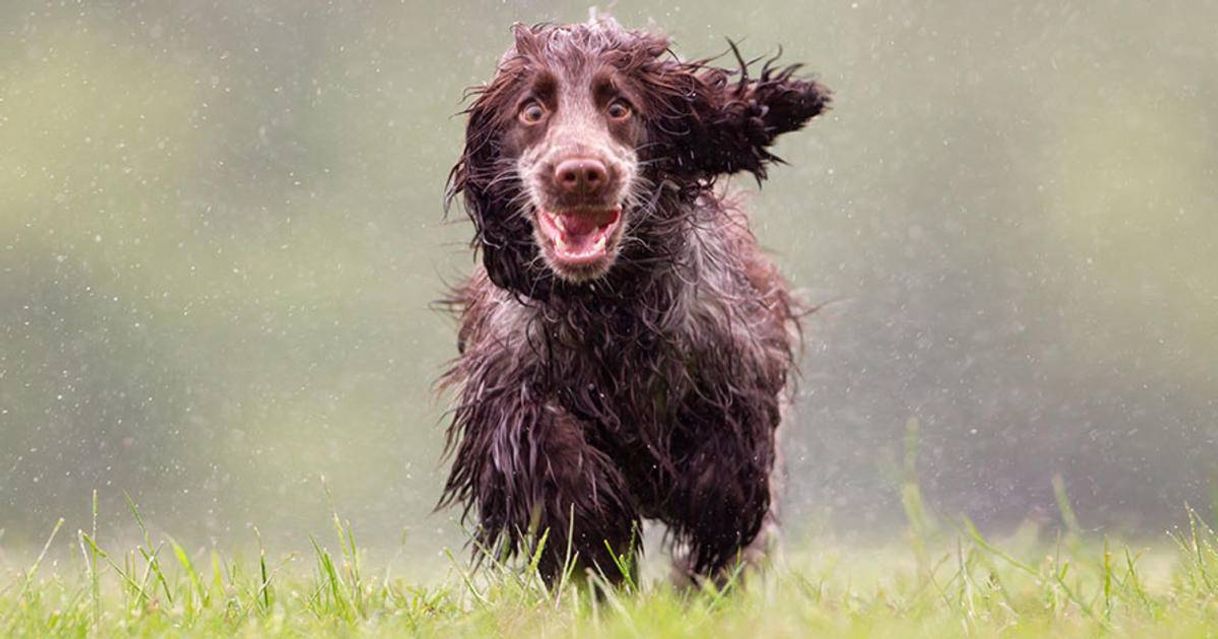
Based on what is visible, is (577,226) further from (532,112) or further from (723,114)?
(723,114)

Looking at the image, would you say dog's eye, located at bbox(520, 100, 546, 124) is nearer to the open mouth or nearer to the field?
the open mouth

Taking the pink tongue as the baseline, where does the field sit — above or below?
below

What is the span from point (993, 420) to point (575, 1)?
6.60 m

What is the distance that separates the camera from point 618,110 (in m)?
5.11

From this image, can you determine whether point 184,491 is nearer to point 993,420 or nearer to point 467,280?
point 993,420

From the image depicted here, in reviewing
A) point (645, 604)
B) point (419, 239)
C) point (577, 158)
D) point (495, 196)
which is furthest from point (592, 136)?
point (419, 239)

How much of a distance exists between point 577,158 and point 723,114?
62 centimetres

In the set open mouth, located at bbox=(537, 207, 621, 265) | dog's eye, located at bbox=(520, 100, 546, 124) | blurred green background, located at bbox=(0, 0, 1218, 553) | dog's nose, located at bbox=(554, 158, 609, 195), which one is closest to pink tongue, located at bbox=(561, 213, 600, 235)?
open mouth, located at bbox=(537, 207, 621, 265)

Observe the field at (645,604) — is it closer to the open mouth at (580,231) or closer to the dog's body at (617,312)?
the dog's body at (617,312)

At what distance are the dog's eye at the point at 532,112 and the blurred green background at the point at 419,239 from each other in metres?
13.8

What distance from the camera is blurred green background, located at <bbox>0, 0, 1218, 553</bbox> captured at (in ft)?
71.2

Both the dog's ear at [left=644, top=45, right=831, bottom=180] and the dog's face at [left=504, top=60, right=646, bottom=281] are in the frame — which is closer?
the dog's face at [left=504, top=60, right=646, bottom=281]

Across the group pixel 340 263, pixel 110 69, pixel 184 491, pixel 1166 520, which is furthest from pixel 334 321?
pixel 1166 520

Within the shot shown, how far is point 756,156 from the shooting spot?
536cm
